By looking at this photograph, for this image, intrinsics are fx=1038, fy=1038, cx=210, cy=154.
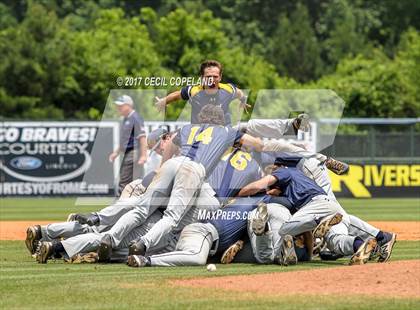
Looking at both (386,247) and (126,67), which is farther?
(126,67)

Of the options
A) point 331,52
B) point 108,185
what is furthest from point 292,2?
point 108,185

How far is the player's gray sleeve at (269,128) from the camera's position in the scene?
541 inches

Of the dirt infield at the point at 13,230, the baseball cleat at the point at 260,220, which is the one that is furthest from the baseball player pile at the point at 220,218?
the dirt infield at the point at 13,230

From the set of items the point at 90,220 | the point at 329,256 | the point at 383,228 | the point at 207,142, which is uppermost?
the point at 207,142

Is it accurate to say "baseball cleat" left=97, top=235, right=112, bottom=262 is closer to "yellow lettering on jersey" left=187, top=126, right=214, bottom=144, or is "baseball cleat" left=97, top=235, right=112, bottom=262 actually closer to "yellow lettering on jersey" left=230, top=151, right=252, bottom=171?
"yellow lettering on jersey" left=187, top=126, right=214, bottom=144

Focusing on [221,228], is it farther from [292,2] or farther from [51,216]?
[292,2]

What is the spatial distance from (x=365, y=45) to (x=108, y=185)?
44.9 meters

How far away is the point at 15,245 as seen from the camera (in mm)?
15391

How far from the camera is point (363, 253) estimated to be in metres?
11.8

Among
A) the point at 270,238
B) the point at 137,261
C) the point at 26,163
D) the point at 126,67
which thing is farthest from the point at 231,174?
the point at 126,67

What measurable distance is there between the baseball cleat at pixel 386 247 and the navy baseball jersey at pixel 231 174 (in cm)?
175

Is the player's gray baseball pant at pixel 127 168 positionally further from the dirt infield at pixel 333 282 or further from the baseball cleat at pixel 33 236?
the dirt infield at pixel 333 282

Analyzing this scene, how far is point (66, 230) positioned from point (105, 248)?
1.02m

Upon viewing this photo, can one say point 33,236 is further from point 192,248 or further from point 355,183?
point 355,183
